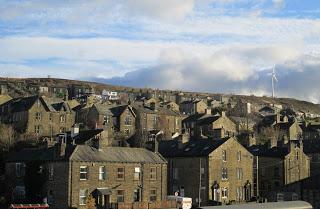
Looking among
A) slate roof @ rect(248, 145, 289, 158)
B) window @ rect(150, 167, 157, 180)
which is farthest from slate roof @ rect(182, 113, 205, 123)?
window @ rect(150, 167, 157, 180)

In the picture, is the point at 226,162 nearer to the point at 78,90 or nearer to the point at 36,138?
the point at 36,138

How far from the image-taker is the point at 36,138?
83250 mm

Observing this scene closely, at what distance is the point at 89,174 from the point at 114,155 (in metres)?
4.61

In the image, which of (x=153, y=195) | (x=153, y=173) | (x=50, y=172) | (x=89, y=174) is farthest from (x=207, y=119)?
(x=50, y=172)

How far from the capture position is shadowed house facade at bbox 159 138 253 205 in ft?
230

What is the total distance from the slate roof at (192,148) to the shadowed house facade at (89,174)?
6.37 m

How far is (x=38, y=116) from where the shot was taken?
297 feet

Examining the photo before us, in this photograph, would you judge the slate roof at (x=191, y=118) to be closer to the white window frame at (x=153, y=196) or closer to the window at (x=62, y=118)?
the window at (x=62, y=118)

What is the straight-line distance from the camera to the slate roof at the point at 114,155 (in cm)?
5962

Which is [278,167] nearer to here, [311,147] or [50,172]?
[311,147]

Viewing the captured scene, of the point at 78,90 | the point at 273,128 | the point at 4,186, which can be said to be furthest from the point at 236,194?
the point at 78,90

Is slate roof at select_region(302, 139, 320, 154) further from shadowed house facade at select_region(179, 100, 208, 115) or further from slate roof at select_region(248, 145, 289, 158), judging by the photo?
shadowed house facade at select_region(179, 100, 208, 115)

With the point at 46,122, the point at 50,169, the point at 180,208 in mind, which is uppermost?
the point at 46,122

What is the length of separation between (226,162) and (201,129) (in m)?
38.6
